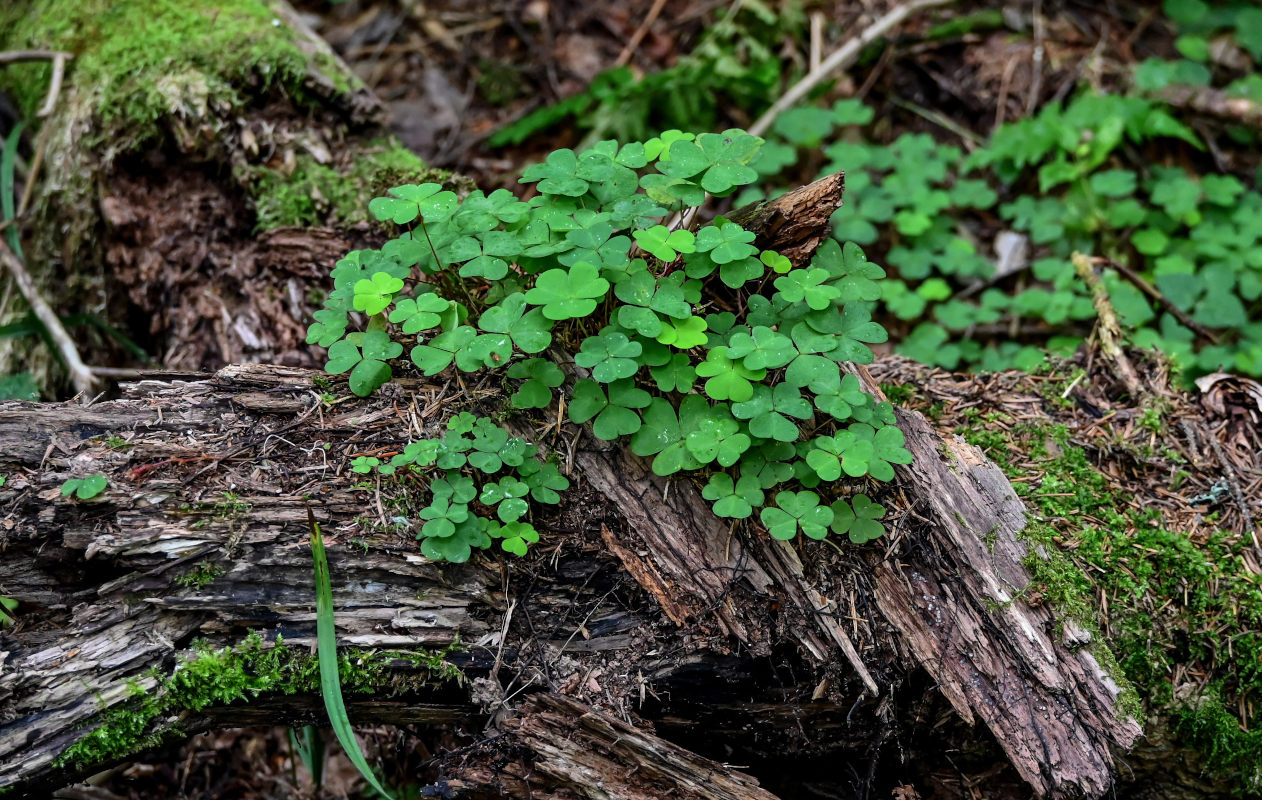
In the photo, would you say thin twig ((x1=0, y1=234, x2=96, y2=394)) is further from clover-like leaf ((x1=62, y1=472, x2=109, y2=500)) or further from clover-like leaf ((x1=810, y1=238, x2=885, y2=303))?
clover-like leaf ((x1=810, y1=238, x2=885, y2=303))

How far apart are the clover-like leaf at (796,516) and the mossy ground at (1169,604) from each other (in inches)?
25.2

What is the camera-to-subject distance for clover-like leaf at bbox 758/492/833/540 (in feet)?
7.11

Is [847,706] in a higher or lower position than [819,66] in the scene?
lower

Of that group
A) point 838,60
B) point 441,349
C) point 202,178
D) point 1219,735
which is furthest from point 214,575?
point 838,60

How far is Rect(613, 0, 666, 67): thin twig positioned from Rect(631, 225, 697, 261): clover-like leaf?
3.88 meters

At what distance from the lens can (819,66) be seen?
17.9ft

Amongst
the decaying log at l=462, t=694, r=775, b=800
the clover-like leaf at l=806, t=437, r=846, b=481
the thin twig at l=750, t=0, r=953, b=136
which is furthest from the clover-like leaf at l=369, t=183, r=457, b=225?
the thin twig at l=750, t=0, r=953, b=136

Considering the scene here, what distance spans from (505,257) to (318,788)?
6.02 feet

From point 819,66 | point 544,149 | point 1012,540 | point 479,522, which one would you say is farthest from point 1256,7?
point 479,522

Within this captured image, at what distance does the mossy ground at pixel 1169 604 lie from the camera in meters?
2.41

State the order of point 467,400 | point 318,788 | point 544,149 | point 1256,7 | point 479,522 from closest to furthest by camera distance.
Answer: point 479,522 → point 467,400 → point 318,788 → point 1256,7 → point 544,149

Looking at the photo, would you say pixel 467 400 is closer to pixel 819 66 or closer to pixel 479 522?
pixel 479 522

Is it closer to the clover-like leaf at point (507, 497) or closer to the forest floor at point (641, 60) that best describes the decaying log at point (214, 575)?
the clover-like leaf at point (507, 497)

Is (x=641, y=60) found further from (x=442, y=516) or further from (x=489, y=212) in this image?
(x=442, y=516)
